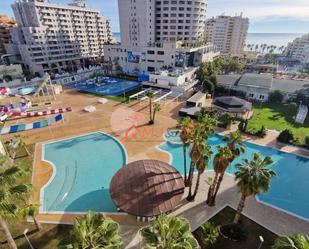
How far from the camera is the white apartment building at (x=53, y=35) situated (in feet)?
287

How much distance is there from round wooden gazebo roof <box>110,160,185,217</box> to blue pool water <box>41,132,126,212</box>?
3984 mm

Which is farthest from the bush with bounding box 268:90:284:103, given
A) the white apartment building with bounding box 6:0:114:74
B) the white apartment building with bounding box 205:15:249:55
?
the white apartment building with bounding box 205:15:249:55

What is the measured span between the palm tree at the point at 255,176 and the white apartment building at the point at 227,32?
152 metres

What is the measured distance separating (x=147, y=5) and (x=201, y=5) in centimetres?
2616

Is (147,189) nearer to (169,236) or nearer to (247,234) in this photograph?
(169,236)

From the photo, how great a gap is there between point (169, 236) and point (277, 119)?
46.7 m

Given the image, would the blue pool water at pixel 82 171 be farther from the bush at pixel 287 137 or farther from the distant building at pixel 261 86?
the distant building at pixel 261 86

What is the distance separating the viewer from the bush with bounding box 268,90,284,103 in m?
56.5

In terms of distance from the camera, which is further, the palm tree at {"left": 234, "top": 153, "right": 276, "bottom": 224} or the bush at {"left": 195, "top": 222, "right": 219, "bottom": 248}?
the bush at {"left": 195, "top": 222, "right": 219, "bottom": 248}

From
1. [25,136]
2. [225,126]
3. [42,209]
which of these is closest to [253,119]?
[225,126]

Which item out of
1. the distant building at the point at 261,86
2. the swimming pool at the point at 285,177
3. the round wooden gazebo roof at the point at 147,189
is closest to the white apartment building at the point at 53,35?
the distant building at the point at 261,86

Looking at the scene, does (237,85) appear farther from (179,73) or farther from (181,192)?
(181,192)

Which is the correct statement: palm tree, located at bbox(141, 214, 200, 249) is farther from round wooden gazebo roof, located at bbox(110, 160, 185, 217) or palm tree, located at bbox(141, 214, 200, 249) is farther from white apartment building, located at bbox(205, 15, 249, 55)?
white apartment building, located at bbox(205, 15, 249, 55)

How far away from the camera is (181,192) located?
2280cm
